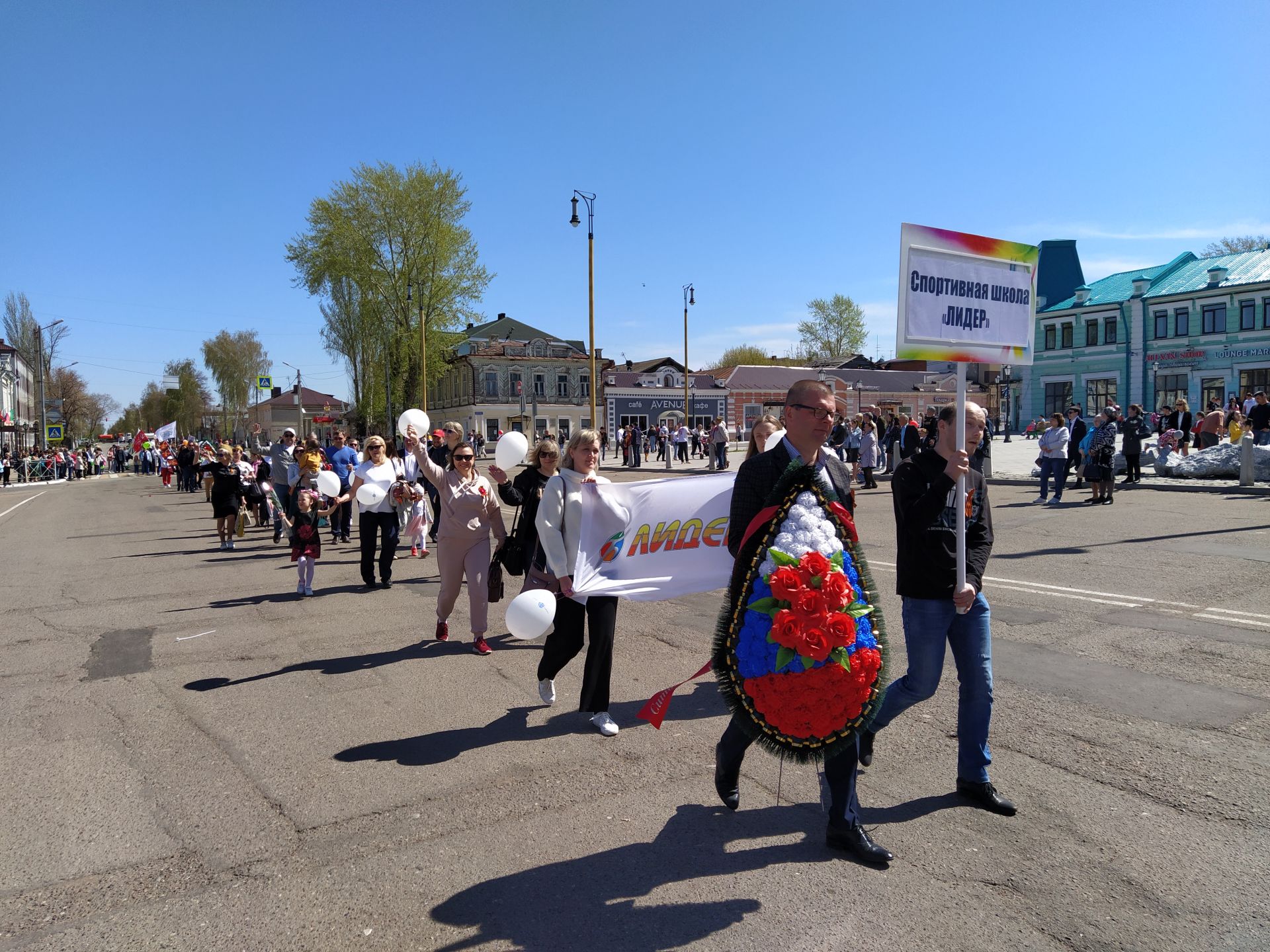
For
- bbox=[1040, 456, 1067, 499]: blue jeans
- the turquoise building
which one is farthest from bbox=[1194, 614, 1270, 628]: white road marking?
the turquoise building

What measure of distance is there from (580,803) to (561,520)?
1.87 metres

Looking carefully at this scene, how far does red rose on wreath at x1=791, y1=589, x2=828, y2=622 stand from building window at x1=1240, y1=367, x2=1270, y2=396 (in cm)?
5642

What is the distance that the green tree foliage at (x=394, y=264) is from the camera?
49.0m

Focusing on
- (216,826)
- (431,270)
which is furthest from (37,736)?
(431,270)

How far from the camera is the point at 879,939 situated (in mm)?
3004

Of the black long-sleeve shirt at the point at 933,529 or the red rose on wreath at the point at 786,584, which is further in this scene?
the black long-sleeve shirt at the point at 933,529

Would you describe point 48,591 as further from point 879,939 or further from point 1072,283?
point 1072,283

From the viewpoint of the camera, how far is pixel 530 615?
5.04m

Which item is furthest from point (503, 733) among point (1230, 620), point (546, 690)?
point (1230, 620)

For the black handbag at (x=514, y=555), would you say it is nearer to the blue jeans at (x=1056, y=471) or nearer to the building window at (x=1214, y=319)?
the blue jeans at (x=1056, y=471)

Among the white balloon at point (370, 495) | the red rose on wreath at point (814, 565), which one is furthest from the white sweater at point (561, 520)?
the white balloon at point (370, 495)

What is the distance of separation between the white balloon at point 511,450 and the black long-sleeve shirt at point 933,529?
4.31 m

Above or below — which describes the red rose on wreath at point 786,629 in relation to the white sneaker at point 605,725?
above

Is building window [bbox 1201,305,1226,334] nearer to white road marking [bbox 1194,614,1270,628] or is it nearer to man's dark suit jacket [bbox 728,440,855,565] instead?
white road marking [bbox 1194,614,1270,628]
